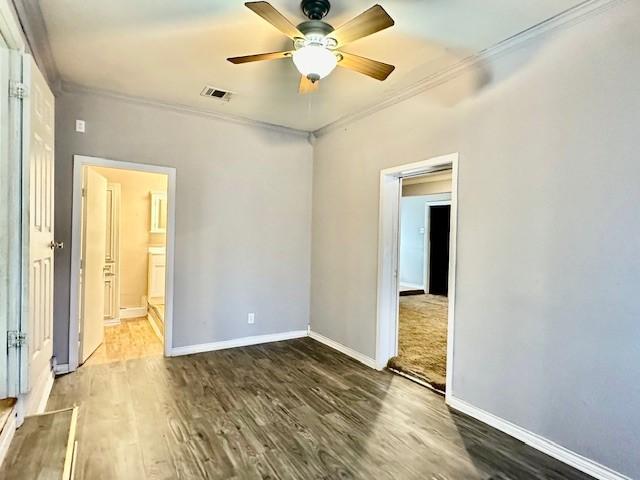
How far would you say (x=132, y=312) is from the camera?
5.53 metres

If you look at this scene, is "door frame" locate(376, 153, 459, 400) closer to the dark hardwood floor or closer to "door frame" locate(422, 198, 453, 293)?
the dark hardwood floor

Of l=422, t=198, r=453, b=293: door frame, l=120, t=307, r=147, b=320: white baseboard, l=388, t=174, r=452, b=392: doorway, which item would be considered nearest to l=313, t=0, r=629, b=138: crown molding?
l=388, t=174, r=452, b=392: doorway

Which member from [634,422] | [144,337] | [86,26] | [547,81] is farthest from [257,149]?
[634,422]

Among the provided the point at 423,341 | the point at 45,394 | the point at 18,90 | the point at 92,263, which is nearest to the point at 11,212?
the point at 18,90

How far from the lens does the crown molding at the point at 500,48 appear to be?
2074mm

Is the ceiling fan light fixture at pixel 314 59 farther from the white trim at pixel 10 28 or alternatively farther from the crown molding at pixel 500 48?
the white trim at pixel 10 28

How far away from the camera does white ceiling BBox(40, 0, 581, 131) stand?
217 centimetres

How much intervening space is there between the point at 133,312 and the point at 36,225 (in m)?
3.69

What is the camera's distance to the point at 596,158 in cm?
208

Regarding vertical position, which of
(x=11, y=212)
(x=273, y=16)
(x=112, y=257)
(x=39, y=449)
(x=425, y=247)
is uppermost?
(x=273, y=16)

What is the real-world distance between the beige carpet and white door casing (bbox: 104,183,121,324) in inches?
150

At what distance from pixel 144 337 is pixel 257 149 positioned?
2.68 metres

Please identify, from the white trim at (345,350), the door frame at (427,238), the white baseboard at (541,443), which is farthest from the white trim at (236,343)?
the door frame at (427,238)

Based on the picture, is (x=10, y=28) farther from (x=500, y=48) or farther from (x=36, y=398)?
(x=500, y=48)
